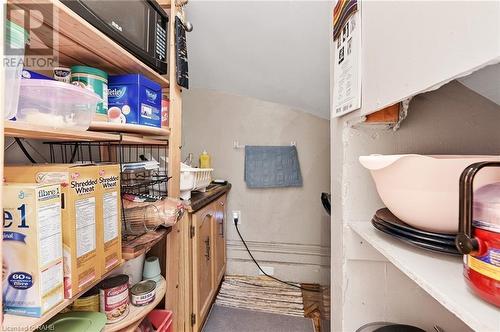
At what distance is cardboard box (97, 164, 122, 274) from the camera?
781 mm

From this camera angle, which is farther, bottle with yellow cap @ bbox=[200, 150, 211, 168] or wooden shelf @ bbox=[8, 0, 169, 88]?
bottle with yellow cap @ bbox=[200, 150, 211, 168]

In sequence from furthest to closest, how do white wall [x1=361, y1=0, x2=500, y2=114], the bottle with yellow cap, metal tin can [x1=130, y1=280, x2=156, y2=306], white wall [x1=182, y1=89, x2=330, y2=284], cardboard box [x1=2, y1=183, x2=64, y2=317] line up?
white wall [x1=182, y1=89, x2=330, y2=284], the bottle with yellow cap, metal tin can [x1=130, y1=280, x2=156, y2=306], cardboard box [x1=2, y1=183, x2=64, y2=317], white wall [x1=361, y1=0, x2=500, y2=114]

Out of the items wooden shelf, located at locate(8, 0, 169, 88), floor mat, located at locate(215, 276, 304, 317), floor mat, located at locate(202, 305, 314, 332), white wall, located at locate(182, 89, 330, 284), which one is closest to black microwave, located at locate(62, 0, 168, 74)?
wooden shelf, located at locate(8, 0, 169, 88)

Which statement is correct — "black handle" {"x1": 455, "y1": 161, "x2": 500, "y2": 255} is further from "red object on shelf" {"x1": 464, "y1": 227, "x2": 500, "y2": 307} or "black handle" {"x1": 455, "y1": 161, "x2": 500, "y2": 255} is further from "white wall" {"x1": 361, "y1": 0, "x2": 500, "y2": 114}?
"white wall" {"x1": 361, "y1": 0, "x2": 500, "y2": 114}

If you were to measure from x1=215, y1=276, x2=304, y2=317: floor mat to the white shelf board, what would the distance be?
171 cm

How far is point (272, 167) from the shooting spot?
8.22 feet

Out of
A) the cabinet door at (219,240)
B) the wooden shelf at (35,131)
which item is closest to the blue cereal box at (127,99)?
the wooden shelf at (35,131)

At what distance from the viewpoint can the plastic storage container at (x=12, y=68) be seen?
1.76ft

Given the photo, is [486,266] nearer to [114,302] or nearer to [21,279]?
[21,279]

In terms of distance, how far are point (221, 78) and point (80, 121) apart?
1693 mm

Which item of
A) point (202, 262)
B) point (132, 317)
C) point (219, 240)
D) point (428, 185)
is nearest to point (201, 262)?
point (202, 262)

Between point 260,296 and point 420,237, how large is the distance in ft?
6.47

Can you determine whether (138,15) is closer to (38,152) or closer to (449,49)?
(38,152)

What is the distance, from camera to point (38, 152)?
3.36 feet
